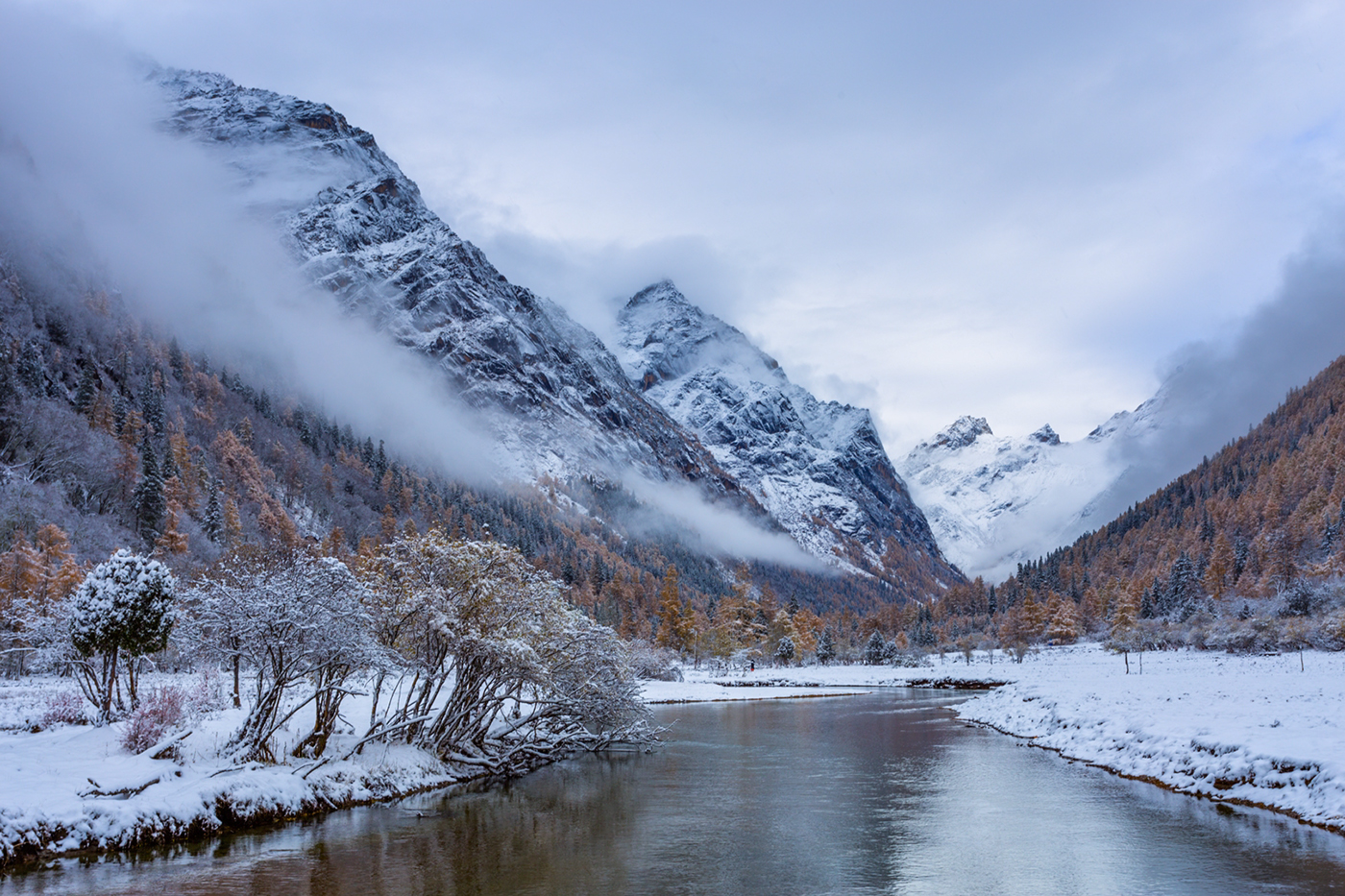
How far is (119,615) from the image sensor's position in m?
29.0

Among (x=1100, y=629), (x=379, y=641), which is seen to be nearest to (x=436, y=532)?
(x=379, y=641)

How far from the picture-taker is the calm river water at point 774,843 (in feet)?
58.5

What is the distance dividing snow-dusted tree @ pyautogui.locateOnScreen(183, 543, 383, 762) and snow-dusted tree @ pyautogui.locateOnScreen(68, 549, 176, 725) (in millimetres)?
3251

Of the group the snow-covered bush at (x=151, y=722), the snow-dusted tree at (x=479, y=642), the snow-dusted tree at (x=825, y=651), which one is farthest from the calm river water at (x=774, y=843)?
the snow-dusted tree at (x=825, y=651)

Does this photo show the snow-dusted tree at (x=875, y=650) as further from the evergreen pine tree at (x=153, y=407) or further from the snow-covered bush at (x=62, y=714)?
the evergreen pine tree at (x=153, y=407)

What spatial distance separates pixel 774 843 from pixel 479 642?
1326 cm

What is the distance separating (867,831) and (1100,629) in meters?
141

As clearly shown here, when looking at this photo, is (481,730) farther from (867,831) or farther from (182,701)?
(867,831)

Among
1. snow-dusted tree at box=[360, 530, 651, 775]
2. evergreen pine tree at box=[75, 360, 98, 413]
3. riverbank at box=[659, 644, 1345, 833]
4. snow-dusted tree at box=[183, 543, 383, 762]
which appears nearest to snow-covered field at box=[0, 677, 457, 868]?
snow-dusted tree at box=[183, 543, 383, 762]

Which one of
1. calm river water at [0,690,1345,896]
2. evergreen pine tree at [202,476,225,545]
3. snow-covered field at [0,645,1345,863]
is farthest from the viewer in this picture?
evergreen pine tree at [202,476,225,545]

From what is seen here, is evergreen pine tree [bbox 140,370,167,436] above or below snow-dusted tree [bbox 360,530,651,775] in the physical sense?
above

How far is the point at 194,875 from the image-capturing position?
18734 millimetres

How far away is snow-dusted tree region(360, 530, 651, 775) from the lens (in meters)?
30.8

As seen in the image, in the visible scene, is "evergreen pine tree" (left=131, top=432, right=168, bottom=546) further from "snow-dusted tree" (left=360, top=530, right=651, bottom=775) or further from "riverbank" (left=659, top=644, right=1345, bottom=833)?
"riverbank" (left=659, top=644, right=1345, bottom=833)
